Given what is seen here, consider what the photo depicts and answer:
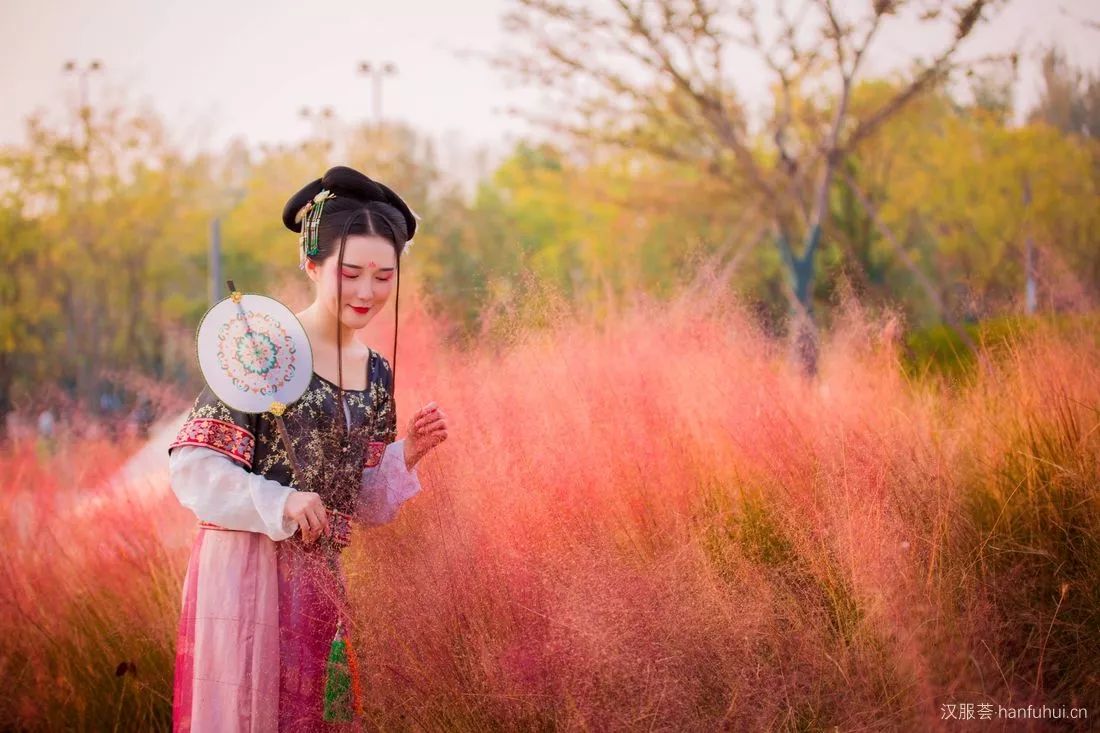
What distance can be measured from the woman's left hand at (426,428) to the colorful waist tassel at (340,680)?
1.30ft

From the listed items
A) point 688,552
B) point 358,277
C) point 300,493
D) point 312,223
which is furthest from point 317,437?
point 688,552

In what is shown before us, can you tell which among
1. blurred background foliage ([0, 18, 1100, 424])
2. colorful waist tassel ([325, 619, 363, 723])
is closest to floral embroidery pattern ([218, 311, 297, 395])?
colorful waist tassel ([325, 619, 363, 723])

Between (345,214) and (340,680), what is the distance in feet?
3.19

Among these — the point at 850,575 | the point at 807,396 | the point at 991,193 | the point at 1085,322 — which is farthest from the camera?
the point at 991,193

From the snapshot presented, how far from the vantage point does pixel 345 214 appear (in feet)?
6.46

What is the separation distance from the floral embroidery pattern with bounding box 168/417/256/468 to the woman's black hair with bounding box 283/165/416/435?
207 mm

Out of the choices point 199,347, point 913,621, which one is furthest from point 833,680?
point 199,347

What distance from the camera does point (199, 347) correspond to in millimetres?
1834

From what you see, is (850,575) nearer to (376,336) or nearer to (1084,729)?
(1084,729)

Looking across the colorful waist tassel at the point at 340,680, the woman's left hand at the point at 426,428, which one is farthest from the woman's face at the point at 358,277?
the colorful waist tassel at the point at 340,680

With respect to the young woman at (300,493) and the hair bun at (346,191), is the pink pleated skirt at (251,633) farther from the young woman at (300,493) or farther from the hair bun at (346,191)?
the hair bun at (346,191)

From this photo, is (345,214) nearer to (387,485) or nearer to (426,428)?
(426,428)

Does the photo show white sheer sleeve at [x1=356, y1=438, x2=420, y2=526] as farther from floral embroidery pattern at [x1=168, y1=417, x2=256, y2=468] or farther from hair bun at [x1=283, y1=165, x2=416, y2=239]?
hair bun at [x1=283, y1=165, x2=416, y2=239]

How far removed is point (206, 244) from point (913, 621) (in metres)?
16.8
